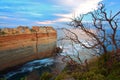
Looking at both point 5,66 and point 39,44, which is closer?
point 5,66

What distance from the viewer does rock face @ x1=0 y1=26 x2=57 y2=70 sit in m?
21.0

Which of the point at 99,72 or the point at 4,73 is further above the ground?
the point at 99,72

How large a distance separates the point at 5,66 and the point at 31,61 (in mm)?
6146

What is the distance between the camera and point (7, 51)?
2109cm

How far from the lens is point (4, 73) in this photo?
1992 centimetres

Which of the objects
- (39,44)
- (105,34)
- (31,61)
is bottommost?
(31,61)

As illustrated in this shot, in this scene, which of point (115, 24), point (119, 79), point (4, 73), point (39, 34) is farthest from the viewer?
point (39, 34)

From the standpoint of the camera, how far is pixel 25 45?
2528 cm

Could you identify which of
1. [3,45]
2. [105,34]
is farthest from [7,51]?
[105,34]

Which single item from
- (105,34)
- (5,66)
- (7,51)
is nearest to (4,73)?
(5,66)

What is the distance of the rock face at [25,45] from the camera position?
20984 millimetres

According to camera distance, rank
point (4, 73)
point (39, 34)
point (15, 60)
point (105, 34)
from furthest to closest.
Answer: point (39, 34), point (15, 60), point (4, 73), point (105, 34)

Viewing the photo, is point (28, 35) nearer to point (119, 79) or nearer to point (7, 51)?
point (7, 51)

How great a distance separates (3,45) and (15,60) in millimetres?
2879
